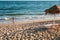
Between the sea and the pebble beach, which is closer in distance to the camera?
the pebble beach

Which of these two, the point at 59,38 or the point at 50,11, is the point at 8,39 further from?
the point at 50,11

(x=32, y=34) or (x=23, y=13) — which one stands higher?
(x=32, y=34)

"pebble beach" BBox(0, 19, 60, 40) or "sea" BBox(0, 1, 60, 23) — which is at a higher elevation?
"pebble beach" BBox(0, 19, 60, 40)

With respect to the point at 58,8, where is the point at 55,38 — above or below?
below

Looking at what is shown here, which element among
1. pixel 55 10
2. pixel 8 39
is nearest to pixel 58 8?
pixel 55 10

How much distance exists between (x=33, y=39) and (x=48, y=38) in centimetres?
66

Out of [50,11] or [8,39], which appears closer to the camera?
[8,39]

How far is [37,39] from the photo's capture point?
Answer: 8.42 meters

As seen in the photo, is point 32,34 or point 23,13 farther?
point 23,13

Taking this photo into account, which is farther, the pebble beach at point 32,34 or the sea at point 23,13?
the sea at point 23,13

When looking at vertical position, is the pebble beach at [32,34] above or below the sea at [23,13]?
above

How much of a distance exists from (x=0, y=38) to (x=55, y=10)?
386 centimetres

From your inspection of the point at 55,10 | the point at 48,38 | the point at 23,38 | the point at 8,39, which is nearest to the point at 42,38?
the point at 48,38

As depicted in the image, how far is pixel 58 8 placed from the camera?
1111 cm
